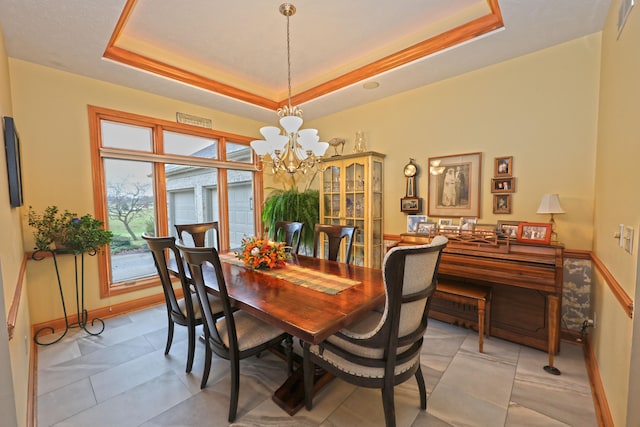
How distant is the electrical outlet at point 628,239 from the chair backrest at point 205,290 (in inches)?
84.3

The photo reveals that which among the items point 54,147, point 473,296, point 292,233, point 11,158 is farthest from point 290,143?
point 54,147

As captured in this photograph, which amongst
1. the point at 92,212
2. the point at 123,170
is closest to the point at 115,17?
the point at 123,170

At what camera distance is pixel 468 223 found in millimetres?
2854

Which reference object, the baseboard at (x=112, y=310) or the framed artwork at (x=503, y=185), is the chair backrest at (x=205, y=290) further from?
the framed artwork at (x=503, y=185)

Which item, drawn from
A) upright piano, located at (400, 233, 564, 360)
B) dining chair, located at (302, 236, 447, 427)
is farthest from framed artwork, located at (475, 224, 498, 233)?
dining chair, located at (302, 236, 447, 427)

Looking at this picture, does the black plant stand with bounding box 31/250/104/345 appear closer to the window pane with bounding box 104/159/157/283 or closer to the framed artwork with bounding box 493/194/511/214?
the window pane with bounding box 104/159/157/283

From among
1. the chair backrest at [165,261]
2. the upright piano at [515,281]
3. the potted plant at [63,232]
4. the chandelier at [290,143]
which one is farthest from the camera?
the potted plant at [63,232]

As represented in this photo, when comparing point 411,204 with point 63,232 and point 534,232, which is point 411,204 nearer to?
point 534,232

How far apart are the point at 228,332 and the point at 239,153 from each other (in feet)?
10.9

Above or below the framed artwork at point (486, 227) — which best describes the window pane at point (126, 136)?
above

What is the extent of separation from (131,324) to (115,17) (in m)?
2.89

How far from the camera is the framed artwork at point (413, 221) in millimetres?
3262

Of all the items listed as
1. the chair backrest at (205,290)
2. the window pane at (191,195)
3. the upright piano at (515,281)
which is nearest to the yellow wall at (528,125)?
the upright piano at (515,281)

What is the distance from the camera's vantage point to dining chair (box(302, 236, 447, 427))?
1.29 m
